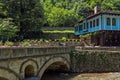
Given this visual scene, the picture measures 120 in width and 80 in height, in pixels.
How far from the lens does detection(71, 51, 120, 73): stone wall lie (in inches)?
1478

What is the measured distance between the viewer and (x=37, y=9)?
180 ft

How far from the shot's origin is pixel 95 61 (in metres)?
38.4

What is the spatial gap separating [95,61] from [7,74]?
1849 centimetres

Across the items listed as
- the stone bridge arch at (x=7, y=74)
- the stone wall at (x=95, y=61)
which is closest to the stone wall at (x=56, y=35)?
the stone wall at (x=95, y=61)

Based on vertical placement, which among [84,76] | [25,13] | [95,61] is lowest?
[84,76]

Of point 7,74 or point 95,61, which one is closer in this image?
point 7,74

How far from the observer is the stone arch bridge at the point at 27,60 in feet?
73.9

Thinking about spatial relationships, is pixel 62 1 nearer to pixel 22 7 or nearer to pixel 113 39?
pixel 22 7

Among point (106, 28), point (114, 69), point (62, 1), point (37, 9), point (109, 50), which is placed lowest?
point (114, 69)

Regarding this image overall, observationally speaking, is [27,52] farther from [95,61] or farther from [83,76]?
[95,61]

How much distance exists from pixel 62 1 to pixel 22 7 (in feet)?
173

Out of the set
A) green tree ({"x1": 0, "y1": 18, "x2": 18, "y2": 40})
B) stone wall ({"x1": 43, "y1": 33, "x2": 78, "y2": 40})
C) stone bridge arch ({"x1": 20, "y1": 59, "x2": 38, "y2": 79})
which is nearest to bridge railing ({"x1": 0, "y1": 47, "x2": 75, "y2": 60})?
stone bridge arch ({"x1": 20, "y1": 59, "x2": 38, "y2": 79})

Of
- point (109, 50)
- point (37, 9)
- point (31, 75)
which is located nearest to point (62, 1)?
point (37, 9)

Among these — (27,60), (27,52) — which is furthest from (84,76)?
(27,52)
